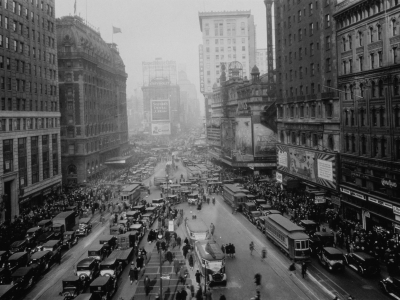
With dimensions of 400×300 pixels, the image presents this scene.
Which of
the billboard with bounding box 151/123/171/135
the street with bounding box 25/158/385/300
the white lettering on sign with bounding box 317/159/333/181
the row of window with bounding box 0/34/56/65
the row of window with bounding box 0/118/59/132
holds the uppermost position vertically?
the row of window with bounding box 0/34/56/65

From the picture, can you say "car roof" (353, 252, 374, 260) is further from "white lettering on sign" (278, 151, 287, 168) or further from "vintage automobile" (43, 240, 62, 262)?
"white lettering on sign" (278, 151, 287, 168)

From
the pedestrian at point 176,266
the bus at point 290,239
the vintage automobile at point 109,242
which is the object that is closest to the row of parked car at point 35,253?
the vintage automobile at point 109,242

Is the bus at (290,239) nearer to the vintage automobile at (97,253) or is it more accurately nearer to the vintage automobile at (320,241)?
the vintage automobile at (320,241)

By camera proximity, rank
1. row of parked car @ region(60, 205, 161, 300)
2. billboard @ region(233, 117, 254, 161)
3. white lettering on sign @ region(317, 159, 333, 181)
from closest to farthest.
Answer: row of parked car @ region(60, 205, 161, 300)
white lettering on sign @ region(317, 159, 333, 181)
billboard @ region(233, 117, 254, 161)

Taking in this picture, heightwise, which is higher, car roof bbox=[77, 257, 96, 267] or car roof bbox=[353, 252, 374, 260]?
car roof bbox=[353, 252, 374, 260]

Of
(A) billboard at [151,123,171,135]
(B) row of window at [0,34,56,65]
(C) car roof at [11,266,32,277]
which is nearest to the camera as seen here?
(C) car roof at [11,266,32,277]

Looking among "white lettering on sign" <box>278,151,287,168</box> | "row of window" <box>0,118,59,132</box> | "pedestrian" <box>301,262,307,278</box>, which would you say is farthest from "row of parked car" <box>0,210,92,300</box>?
"white lettering on sign" <box>278,151,287,168</box>

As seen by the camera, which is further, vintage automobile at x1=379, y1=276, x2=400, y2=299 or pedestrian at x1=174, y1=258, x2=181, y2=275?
pedestrian at x1=174, y1=258, x2=181, y2=275

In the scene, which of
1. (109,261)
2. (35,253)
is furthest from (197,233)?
(35,253)
